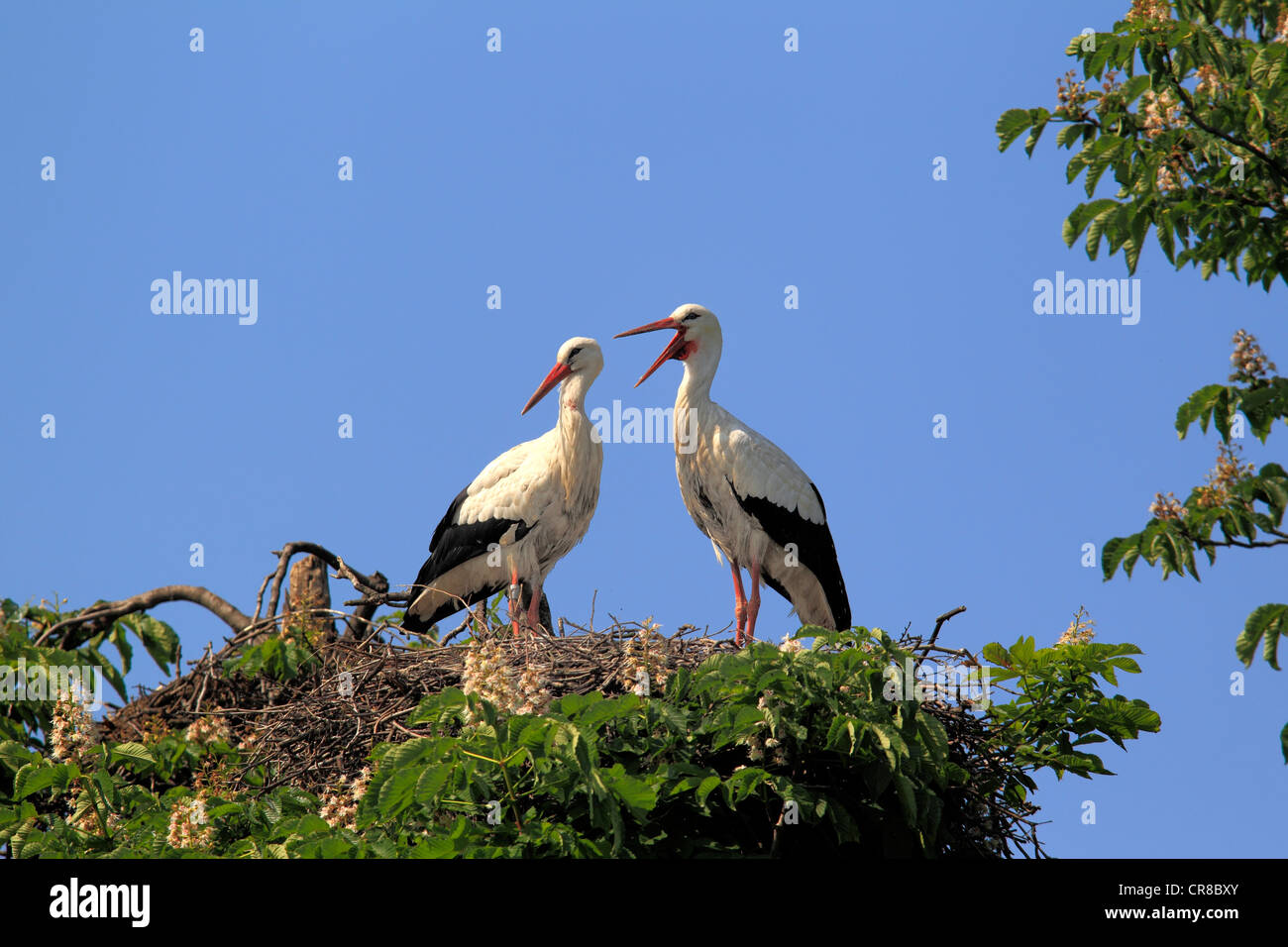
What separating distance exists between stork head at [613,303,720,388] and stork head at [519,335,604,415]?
0.36 meters

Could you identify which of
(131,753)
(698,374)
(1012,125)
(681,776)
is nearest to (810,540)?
(698,374)

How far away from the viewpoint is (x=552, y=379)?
10328 mm

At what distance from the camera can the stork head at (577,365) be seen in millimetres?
10242

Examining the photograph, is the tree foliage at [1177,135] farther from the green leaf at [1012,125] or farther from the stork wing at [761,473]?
the stork wing at [761,473]

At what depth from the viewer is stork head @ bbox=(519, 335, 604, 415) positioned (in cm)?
1024

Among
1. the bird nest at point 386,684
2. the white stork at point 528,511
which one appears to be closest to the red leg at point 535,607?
the white stork at point 528,511

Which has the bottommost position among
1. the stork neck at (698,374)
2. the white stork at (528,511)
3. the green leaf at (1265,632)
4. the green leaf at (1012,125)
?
the green leaf at (1265,632)

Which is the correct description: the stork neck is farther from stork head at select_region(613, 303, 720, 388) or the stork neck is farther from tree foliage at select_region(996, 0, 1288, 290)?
tree foliage at select_region(996, 0, 1288, 290)

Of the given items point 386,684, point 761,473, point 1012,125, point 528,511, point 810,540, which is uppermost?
point 1012,125

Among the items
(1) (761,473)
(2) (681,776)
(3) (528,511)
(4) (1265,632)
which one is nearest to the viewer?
(2) (681,776)

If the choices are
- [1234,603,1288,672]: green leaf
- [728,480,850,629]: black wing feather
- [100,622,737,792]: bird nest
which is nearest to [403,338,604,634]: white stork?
[728,480,850,629]: black wing feather

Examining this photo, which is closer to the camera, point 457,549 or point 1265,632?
point 1265,632

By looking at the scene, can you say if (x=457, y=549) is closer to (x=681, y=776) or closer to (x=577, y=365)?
(x=577, y=365)

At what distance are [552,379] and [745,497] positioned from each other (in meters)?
1.77
